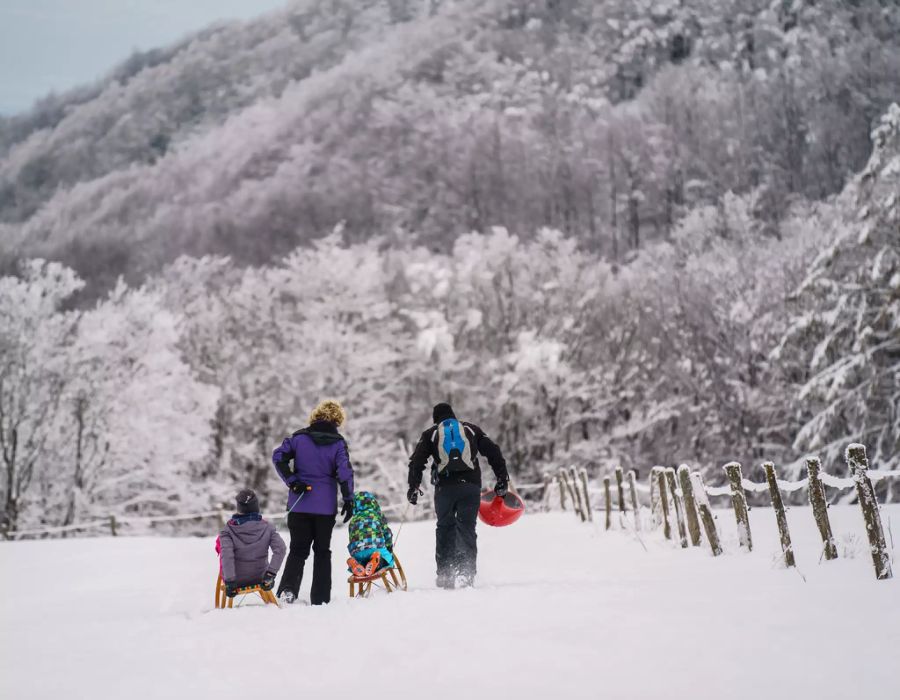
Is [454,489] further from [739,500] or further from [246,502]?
[739,500]

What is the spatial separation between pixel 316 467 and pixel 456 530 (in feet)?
4.60

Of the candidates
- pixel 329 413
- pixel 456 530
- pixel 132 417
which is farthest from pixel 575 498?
pixel 132 417

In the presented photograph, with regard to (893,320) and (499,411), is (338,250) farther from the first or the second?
(893,320)

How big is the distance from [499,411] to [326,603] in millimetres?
23808

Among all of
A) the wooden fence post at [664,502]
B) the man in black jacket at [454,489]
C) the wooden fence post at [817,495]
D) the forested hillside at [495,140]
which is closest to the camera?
the wooden fence post at [817,495]

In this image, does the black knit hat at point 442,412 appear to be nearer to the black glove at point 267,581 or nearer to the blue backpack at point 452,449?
the blue backpack at point 452,449

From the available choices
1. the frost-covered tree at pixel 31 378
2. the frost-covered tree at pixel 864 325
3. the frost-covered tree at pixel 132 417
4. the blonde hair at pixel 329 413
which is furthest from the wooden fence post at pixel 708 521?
the frost-covered tree at pixel 31 378

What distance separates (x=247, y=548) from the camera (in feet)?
23.3

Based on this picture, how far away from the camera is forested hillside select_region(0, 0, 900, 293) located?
6212cm

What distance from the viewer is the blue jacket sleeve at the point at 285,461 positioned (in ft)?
24.0

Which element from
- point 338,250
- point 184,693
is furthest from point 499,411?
point 184,693

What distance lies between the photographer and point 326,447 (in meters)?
7.57

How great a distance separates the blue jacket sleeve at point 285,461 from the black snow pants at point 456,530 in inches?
51.1

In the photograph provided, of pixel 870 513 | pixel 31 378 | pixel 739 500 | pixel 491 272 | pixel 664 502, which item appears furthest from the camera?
pixel 491 272
